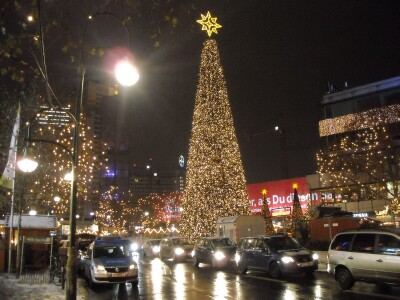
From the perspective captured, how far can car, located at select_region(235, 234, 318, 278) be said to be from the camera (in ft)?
57.4

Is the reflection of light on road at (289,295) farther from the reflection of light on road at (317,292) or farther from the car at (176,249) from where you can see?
the car at (176,249)

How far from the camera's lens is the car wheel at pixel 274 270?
17734 millimetres

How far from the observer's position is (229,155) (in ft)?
105

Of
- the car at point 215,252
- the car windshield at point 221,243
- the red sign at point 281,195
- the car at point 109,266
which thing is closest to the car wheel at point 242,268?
the car at point 215,252

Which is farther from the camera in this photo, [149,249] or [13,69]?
[149,249]

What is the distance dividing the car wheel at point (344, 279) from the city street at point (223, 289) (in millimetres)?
264

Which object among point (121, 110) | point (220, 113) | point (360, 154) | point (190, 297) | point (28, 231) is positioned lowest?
point (190, 297)

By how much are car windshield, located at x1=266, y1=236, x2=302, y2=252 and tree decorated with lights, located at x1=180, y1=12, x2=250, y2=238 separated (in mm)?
12907

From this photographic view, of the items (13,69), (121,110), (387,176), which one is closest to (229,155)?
(387,176)

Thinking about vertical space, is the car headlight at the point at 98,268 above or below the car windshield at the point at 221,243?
below

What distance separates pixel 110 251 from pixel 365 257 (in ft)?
32.2

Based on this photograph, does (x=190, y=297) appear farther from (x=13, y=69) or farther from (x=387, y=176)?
(x=387, y=176)

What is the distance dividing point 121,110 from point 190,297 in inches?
5353

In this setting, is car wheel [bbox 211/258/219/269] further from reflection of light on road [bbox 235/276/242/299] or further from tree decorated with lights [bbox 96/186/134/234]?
tree decorated with lights [bbox 96/186/134/234]
